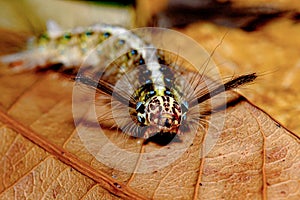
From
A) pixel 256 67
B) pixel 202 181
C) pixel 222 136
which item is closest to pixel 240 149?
pixel 222 136

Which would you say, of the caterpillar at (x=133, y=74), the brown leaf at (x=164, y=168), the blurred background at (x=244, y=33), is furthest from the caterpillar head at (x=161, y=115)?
the blurred background at (x=244, y=33)

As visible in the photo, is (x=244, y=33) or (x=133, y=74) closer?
(x=244, y=33)

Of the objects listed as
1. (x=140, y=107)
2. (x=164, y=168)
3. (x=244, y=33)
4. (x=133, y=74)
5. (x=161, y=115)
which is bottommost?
(x=164, y=168)

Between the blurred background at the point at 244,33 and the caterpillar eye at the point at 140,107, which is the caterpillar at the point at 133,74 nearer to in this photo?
the caterpillar eye at the point at 140,107

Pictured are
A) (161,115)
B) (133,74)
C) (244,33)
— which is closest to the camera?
(161,115)

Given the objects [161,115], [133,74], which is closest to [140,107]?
[161,115]

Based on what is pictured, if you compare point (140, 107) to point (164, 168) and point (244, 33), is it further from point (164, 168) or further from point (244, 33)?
point (244, 33)
